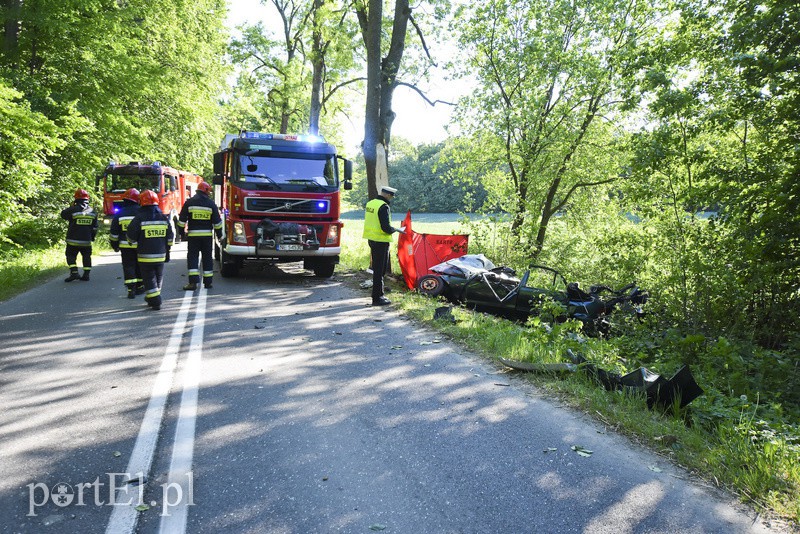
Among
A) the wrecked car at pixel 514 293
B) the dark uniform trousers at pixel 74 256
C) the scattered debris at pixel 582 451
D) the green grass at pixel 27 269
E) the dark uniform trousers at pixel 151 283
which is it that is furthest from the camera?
the dark uniform trousers at pixel 74 256

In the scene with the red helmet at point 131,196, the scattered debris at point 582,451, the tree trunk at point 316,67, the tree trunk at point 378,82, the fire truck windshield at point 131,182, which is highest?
the tree trunk at point 316,67

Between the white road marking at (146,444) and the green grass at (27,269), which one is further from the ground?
the green grass at (27,269)

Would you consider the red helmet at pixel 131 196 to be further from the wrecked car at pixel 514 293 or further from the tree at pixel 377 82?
the wrecked car at pixel 514 293

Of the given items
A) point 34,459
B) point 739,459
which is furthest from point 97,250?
point 739,459

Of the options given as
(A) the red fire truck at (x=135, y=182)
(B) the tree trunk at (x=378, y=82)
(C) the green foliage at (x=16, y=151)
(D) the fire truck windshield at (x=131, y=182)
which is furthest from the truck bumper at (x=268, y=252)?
(D) the fire truck windshield at (x=131, y=182)

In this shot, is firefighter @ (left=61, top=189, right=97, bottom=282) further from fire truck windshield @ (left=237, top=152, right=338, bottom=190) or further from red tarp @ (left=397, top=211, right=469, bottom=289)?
red tarp @ (left=397, top=211, right=469, bottom=289)

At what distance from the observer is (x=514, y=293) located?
8227mm

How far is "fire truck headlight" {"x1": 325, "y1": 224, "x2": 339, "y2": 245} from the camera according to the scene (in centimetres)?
1059

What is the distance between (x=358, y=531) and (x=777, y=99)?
22.0 ft

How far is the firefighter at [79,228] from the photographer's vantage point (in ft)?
33.1

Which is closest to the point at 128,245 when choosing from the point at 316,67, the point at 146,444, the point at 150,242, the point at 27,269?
the point at 150,242

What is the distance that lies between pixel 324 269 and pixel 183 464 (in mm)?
8178

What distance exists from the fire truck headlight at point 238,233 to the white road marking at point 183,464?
515cm

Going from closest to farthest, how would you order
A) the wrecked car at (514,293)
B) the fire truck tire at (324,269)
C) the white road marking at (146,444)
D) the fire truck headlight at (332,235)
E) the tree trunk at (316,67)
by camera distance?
1. the white road marking at (146,444)
2. the wrecked car at (514,293)
3. the fire truck headlight at (332,235)
4. the fire truck tire at (324,269)
5. the tree trunk at (316,67)
